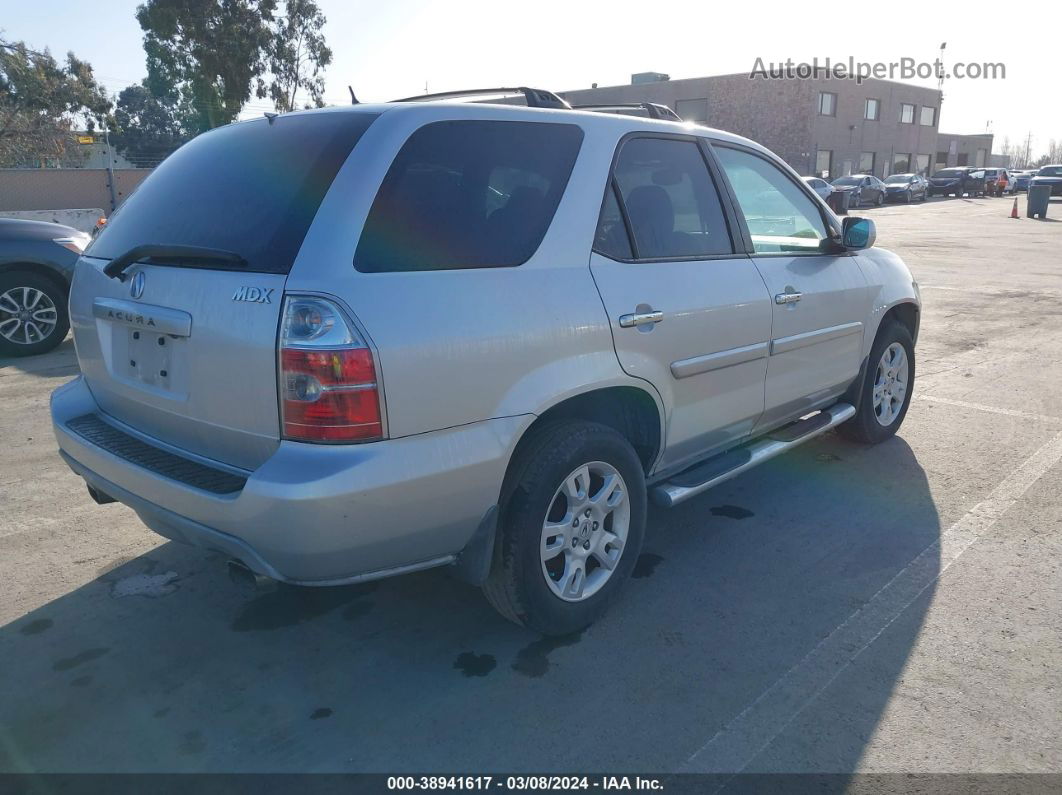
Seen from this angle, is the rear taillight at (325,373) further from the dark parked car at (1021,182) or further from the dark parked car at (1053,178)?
the dark parked car at (1021,182)

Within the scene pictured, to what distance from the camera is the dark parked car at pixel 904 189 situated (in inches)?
1615

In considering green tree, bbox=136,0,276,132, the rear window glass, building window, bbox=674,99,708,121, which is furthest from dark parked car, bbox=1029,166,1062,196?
the rear window glass

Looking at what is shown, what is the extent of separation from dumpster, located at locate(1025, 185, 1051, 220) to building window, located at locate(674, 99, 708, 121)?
24130 millimetres

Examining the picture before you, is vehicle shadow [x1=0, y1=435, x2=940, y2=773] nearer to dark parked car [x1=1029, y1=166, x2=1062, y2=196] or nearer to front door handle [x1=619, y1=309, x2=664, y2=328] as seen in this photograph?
front door handle [x1=619, y1=309, x2=664, y2=328]

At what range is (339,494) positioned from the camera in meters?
2.40

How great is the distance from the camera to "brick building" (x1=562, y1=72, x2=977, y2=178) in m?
47.4

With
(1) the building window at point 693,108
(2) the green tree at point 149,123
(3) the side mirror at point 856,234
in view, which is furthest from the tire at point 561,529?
(1) the building window at point 693,108

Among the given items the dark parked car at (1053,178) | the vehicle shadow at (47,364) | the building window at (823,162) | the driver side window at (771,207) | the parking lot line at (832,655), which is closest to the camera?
the parking lot line at (832,655)

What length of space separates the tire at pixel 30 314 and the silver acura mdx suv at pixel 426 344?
479 centimetres

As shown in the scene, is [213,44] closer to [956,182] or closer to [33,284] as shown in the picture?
[33,284]

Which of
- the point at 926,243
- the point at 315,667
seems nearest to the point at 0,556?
the point at 315,667

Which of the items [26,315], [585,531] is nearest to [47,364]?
[26,315]

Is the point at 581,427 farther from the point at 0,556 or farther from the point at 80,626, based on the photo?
the point at 0,556

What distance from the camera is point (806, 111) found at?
4678 cm
